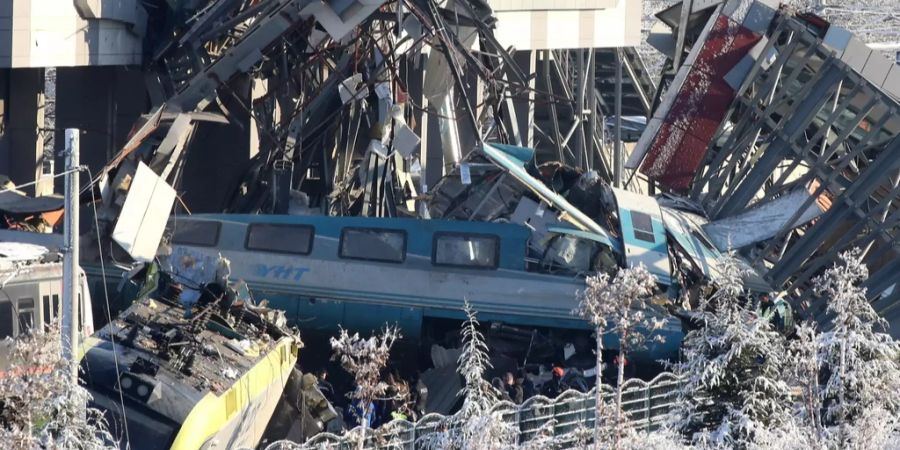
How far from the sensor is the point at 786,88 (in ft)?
90.3

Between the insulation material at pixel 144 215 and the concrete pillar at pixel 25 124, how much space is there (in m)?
9.21

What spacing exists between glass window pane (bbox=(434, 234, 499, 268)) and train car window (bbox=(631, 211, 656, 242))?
2120 mm

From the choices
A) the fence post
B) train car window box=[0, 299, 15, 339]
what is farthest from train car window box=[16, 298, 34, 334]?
the fence post

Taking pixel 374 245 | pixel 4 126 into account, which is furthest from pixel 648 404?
pixel 4 126

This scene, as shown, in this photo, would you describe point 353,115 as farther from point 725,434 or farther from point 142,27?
point 725,434

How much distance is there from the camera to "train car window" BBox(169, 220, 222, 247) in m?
23.5

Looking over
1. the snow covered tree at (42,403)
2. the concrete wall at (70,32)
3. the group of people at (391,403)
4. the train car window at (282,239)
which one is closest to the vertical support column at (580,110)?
the concrete wall at (70,32)

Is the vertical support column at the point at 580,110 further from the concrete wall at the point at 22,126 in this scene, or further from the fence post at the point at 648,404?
the fence post at the point at 648,404

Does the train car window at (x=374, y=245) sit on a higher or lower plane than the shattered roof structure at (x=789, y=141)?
lower

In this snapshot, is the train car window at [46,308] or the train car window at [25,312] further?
the train car window at [46,308]

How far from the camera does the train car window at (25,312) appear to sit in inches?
685

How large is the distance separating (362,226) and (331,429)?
14.2ft

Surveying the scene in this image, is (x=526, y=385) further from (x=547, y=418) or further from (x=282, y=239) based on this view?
(x=282, y=239)

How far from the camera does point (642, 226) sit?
2319cm
